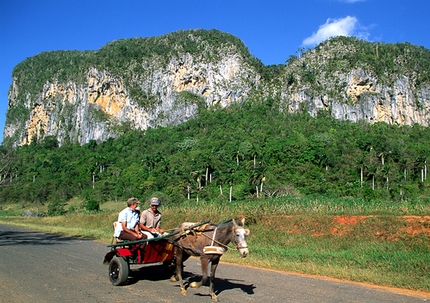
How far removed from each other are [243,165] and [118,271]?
5673 cm

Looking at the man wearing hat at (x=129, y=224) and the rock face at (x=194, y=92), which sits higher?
the rock face at (x=194, y=92)

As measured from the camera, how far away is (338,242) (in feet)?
51.6

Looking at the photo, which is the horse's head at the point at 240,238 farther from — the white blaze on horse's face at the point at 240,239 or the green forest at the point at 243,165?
the green forest at the point at 243,165

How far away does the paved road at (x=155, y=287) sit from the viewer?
642 centimetres

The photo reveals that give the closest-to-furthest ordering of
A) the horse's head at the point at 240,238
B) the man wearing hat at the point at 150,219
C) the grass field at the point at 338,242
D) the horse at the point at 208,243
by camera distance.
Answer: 1. the horse's head at the point at 240,238
2. the horse at the point at 208,243
3. the man wearing hat at the point at 150,219
4. the grass field at the point at 338,242

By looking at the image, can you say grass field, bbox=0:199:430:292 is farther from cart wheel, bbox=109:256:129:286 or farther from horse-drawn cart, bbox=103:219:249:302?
cart wheel, bbox=109:256:129:286

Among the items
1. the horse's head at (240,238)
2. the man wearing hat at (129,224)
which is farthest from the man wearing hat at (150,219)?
the horse's head at (240,238)

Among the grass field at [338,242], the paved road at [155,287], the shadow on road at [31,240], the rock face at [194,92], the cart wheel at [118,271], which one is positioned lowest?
the shadow on road at [31,240]

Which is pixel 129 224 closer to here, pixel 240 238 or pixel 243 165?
pixel 240 238

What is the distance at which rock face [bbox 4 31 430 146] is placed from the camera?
98.2m

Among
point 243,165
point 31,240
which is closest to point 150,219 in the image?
point 31,240

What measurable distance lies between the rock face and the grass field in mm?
81054

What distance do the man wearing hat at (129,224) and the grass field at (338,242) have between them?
14.2 feet

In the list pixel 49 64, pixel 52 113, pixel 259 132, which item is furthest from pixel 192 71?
pixel 49 64
